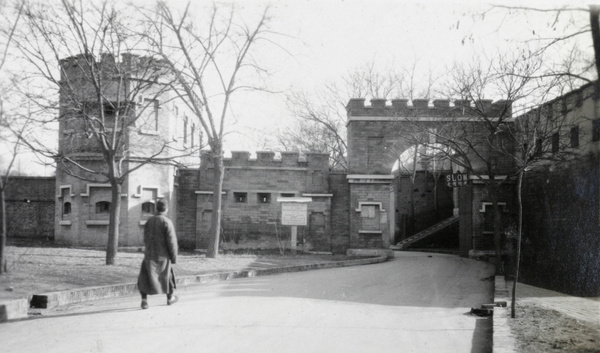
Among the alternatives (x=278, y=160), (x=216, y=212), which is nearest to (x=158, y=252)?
(x=216, y=212)

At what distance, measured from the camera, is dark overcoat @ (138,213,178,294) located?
8977 mm

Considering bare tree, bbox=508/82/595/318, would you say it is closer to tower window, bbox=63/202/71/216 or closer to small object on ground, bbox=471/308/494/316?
small object on ground, bbox=471/308/494/316

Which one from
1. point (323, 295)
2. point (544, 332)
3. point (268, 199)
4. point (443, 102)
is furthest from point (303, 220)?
point (544, 332)

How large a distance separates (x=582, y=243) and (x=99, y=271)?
14937 mm

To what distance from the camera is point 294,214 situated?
2366 centimetres

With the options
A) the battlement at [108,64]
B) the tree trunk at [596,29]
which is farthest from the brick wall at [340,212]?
the tree trunk at [596,29]

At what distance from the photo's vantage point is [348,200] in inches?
1059

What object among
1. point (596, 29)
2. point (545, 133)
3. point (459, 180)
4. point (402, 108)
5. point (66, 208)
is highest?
point (402, 108)

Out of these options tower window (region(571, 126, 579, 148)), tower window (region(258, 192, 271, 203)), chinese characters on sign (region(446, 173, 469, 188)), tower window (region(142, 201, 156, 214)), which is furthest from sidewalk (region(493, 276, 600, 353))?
tower window (region(142, 201, 156, 214))

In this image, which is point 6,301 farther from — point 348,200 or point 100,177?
point 348,200

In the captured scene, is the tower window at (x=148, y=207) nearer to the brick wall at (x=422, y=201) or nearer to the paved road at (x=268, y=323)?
the paved road at (x=268, y=323)

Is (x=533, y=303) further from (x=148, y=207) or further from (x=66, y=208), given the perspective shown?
(x=66, y=208)

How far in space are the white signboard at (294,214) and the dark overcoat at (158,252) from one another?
1449cm

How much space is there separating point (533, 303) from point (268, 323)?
16.6ft
